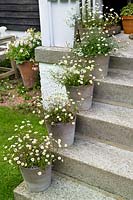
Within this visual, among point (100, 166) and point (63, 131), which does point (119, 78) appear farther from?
point (100, 166)

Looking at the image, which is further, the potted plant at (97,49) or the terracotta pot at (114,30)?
the terracotta pot at (114,30)

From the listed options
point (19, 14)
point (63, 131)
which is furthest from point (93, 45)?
point (19, 14)

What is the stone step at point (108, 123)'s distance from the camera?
253cm

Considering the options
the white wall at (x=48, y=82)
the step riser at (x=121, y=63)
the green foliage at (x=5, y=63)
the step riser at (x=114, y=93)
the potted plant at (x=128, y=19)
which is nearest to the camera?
the step riser at (x=114, y=93)

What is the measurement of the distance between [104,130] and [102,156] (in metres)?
0.26

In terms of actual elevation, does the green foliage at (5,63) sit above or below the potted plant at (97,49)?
below

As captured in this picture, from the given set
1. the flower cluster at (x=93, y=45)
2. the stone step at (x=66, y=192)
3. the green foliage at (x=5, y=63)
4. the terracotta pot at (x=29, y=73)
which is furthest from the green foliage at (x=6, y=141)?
the green foliage at (x=5, y=63)

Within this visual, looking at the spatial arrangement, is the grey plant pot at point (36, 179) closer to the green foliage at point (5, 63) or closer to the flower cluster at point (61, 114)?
the flower cluster at point (61, 114)

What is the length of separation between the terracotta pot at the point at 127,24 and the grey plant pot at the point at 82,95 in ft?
4.93

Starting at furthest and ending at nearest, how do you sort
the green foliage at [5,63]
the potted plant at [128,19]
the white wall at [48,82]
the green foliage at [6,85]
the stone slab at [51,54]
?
the green foliage at [5,63] → the green foliage at [6,85] → the potted plant at [128,19] → the white wall at [48,82] → the stone slab at [51,54]

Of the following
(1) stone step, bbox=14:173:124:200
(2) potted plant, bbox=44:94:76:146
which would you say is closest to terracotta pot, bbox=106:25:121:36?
(2) potted plant, bbox=44:94:76:146

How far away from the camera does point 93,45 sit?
282cm

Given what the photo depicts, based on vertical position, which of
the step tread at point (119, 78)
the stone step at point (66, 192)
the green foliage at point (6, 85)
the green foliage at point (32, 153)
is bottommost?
the green foliage at point (6, 85)

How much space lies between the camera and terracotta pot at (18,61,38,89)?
460cm
